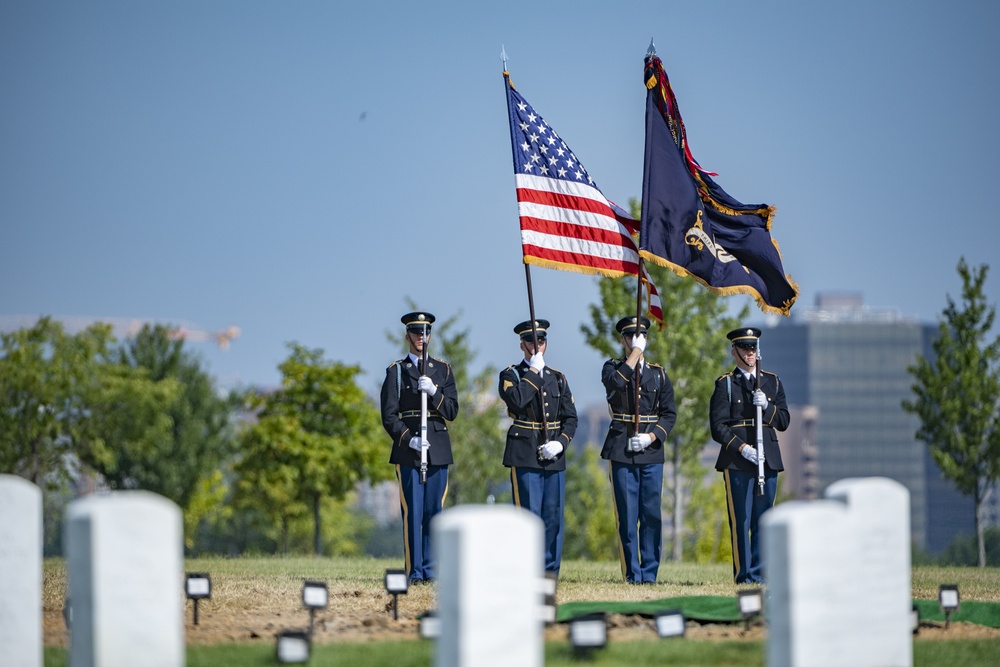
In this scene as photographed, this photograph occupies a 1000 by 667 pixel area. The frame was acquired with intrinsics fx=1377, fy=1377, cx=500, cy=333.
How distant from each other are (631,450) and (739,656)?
4489 mm

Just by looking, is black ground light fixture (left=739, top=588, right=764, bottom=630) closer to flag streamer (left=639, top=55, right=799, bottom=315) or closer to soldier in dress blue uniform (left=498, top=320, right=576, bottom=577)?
soldier in dress blue uniform (left=498, top=320, right=576, bottom=577)

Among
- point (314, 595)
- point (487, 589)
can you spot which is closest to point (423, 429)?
point (314, 595)

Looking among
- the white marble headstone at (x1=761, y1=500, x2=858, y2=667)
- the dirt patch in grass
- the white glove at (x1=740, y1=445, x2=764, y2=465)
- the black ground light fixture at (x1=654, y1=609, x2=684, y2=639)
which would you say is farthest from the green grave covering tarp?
the white marble headstone at (x1=761, y1=500, x2=858, y2=667)

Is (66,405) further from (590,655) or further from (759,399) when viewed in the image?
(590,655)

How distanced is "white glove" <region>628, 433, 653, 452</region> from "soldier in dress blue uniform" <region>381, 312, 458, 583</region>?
5.14 feet

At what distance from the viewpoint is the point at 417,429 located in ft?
38.4

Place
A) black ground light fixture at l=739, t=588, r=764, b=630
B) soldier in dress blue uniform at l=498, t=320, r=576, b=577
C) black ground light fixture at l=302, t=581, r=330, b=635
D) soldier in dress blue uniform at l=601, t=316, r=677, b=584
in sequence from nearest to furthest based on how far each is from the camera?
black ground light fixture at l=302, t=581, r=330, b=635 → black ground light fixture at l=739, t=588, r=764, b=630 → soldier in dress blue uniform at l=498, t=320, r=576, b=577 → soldier in dress blue uniform at l=601, t=316, r=677, b=584

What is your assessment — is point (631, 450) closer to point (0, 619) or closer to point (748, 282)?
point (748, 282)

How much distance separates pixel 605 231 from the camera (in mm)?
12430

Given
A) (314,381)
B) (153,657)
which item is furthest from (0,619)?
(314,381)

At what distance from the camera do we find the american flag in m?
12.1

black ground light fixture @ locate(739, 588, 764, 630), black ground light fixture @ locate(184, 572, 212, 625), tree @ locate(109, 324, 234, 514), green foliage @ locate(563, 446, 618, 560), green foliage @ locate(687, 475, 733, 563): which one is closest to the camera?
black ground light fixture @ locate(739, 588, 764, 630)

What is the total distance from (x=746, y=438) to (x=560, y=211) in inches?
102

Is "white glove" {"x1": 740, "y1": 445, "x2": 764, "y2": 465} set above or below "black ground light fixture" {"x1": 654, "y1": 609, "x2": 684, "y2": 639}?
above
